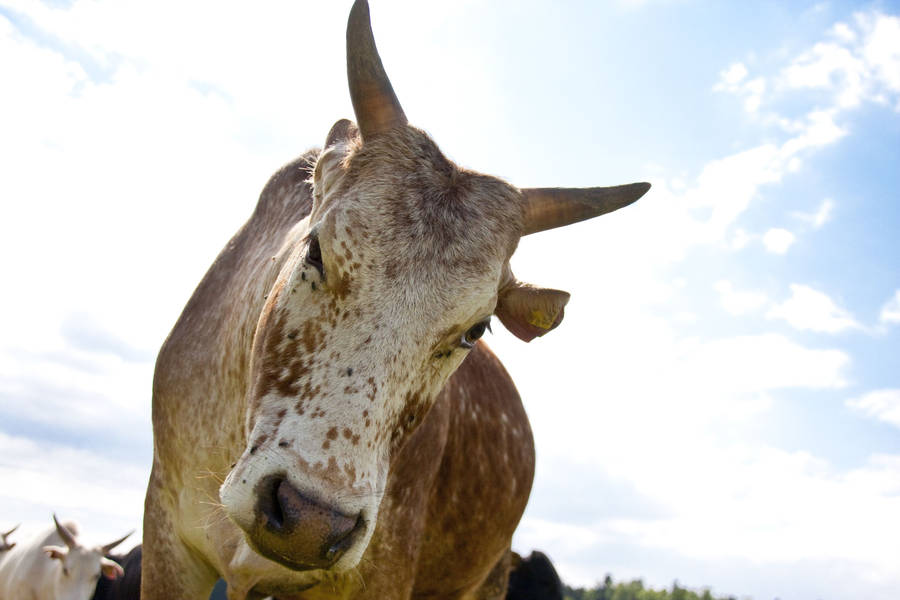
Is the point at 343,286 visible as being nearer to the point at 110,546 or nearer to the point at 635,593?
the point at 110,546

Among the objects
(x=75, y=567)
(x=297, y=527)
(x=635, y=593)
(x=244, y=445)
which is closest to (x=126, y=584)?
(x=75, y=567)

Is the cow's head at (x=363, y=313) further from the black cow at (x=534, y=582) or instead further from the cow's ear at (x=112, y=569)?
the cow's ear at (x=112, y=569)

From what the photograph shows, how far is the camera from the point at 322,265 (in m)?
3.35

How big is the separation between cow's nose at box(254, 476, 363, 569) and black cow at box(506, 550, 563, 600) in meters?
7.25

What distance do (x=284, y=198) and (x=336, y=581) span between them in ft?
7.18

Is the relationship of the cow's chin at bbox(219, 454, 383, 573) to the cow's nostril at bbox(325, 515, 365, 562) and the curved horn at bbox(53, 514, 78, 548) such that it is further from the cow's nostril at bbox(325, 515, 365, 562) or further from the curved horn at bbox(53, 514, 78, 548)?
the curved horn at bbox(53, 514, 78, 548)

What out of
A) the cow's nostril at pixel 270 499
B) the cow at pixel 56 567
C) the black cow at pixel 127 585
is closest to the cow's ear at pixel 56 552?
the cow at pixel 56 567

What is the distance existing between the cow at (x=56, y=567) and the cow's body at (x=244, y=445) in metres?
10.1

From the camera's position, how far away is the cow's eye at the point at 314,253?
3.38 meters

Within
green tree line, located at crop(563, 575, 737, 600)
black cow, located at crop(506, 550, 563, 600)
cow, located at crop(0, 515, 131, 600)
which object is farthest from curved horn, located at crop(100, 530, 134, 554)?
green tree line, located at crop(563, 575, 737, 600)

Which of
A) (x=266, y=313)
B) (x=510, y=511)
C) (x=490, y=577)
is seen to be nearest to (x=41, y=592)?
(x=490, y=577)

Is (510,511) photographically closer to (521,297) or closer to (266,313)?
(521,297)

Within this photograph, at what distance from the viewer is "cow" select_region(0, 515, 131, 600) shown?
Result: 14.5 metres

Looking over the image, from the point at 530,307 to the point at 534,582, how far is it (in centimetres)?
663
